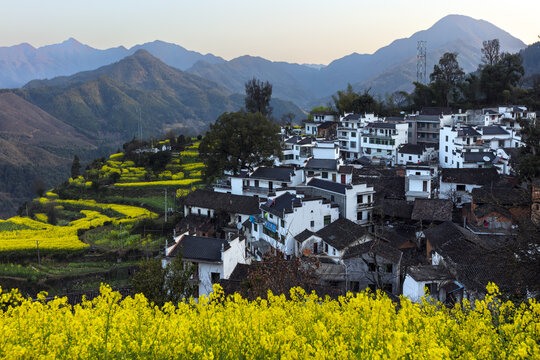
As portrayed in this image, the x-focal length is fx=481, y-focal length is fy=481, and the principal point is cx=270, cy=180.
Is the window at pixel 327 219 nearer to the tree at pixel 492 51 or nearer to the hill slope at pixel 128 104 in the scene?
the tree at pixel 492 51

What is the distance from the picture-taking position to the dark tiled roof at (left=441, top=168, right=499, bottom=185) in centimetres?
2905

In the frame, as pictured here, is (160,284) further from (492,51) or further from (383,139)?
(492,51)

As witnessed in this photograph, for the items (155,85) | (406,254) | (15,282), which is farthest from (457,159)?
(155,85)

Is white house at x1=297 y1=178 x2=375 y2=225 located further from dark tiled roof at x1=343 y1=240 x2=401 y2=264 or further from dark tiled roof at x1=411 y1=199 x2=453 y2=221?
dark tiled roof at x1=343 y1=240 x2=401 y2=264

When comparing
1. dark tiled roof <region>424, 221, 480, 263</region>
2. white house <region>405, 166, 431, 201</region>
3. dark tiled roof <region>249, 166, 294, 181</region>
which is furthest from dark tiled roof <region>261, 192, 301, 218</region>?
white house <region>405, 166, 431, 201</region>

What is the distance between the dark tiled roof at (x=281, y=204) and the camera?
23.8 meters

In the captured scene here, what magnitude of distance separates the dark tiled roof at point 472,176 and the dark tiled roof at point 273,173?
379 inches

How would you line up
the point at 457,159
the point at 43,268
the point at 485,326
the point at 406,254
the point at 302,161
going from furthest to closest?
1. the point at 302,161
2. the point at 457,159
3. the point at 43,268
4. the point at 406,254
5. the point at 485,326

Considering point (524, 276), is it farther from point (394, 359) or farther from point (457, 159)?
point (457, 159)

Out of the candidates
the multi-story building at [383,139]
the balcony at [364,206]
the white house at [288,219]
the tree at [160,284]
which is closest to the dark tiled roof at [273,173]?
the white house at [288,219]

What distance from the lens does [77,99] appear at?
430 ft

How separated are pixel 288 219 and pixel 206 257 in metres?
5.40

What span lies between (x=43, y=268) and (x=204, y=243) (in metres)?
11.7

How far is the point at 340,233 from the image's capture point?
22.3 metres
